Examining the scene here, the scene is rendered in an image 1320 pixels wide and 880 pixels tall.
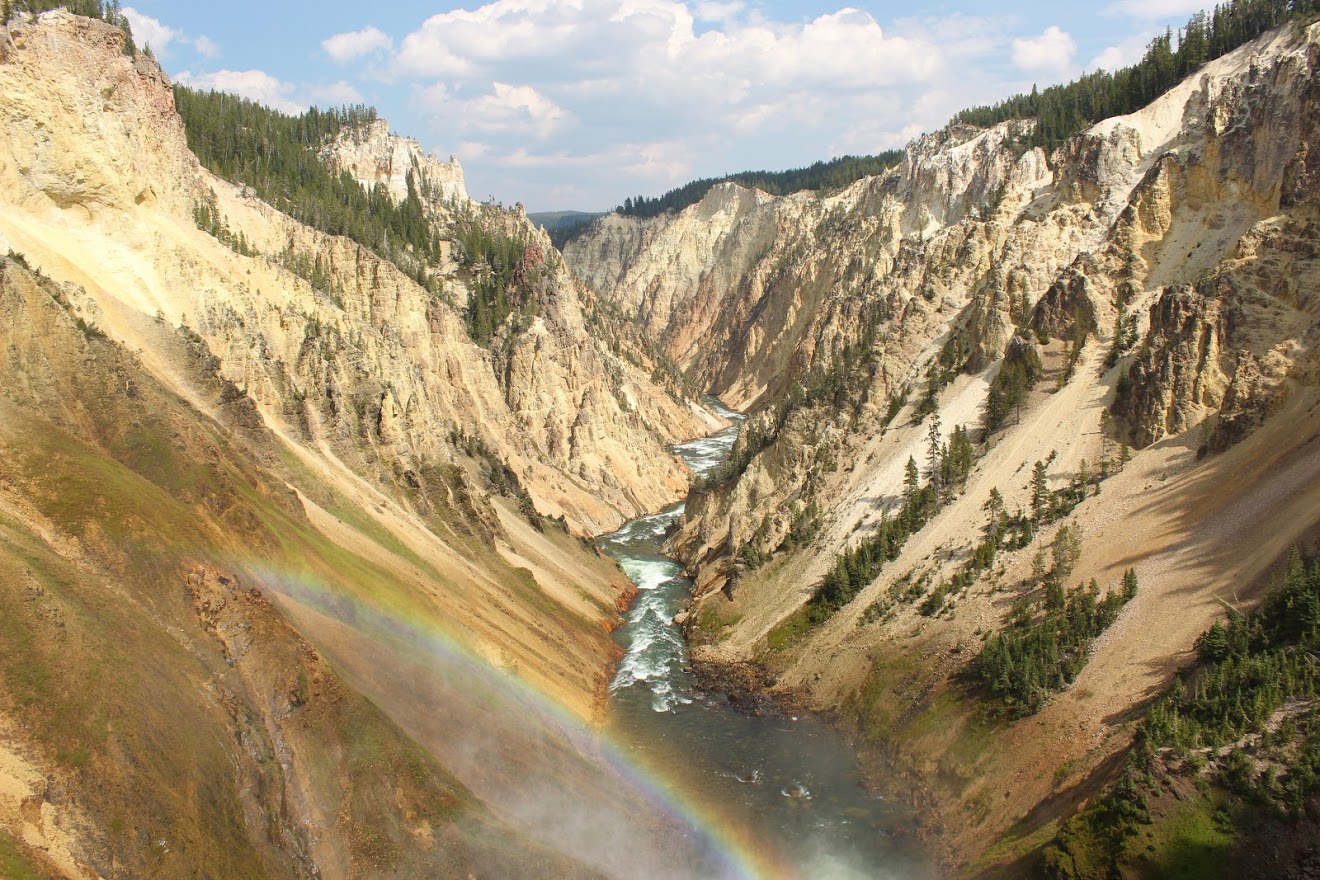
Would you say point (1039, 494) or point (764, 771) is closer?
point (764, 771)

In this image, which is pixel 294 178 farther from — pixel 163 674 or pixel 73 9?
pixel 163 674


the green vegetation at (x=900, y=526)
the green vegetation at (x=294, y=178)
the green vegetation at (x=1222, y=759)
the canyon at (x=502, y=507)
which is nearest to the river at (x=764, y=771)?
the canyon at (x=502, y=507)

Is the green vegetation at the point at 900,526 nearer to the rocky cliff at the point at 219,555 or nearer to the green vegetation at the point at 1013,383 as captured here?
the green vegetation at the point at 1013,383

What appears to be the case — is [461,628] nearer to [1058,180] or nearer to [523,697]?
[523,697]

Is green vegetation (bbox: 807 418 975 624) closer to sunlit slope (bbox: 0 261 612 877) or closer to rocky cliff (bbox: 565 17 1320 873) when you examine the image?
Result: rocky cliff (bbox: 565 17 1320 873)

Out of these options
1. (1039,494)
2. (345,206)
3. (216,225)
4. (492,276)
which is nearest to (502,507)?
(216,225)

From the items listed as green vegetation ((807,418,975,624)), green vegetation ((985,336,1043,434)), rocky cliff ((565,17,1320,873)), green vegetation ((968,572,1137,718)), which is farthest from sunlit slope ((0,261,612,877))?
green vegetation ((985,336,1043,434))

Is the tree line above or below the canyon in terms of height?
above
